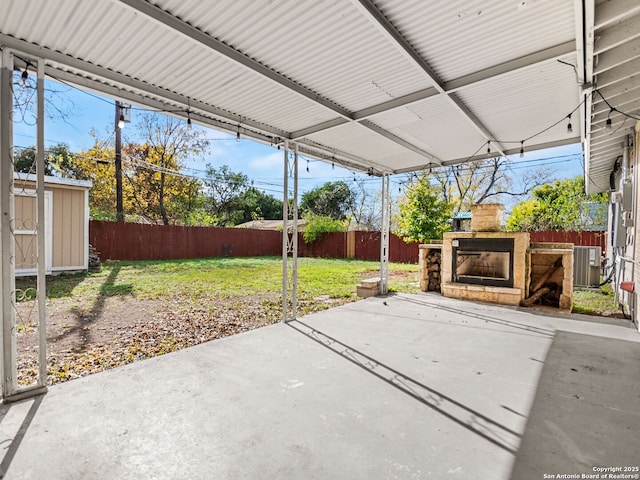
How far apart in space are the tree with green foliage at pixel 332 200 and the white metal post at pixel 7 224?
84.5ft

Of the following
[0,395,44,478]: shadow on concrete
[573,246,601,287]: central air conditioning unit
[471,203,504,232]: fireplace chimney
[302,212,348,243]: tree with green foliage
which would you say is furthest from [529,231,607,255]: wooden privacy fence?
[0,395,44,478]: shadow on concrete

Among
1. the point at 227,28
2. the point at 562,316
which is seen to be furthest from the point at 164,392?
the point at 562,316

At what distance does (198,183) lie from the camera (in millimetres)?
19438

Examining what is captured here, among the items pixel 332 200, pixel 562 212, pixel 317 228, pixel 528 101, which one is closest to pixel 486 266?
pixel 528 101

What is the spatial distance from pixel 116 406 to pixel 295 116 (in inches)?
133

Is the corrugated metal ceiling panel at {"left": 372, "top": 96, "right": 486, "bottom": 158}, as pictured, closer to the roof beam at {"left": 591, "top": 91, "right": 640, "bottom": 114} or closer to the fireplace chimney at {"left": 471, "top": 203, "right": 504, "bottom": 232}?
the roof beam at {"left": 591, "top": 91, "right": 640, "bottom": 114}

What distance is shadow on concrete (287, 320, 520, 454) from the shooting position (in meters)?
1.90

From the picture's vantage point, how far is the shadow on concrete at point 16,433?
5.54 ft

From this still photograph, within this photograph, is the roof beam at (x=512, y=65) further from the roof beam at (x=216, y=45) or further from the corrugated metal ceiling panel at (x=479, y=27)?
the roof beam at (x=216, y=45)

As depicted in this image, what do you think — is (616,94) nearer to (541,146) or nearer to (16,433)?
(541,146)

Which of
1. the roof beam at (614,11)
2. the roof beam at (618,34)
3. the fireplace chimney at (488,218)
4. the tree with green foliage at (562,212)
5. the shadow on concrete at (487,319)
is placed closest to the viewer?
the roof beam at (614,11)

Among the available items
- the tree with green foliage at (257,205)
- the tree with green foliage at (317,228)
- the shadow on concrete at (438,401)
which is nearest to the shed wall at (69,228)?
the shadow on concrete at (438,401)

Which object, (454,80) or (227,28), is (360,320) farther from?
(227,28)

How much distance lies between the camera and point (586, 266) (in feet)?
23.5
